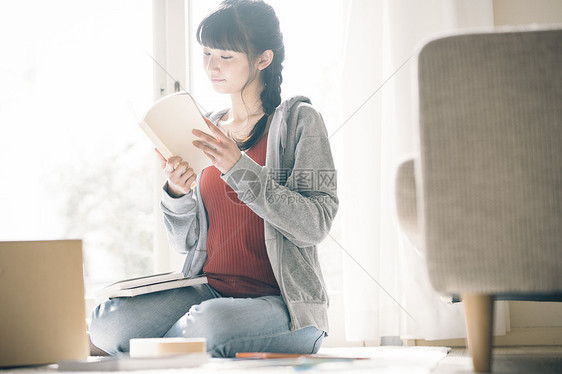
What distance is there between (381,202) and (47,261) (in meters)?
1.04

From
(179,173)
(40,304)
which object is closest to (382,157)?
(179,173)

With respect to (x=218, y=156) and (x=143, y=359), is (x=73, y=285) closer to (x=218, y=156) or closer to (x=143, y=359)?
(x=143, y=359)

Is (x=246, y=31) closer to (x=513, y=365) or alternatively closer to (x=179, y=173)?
(x=179, y=173)

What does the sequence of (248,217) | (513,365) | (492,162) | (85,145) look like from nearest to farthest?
(492,162) < (513,365) < (248,217) < (85,145)

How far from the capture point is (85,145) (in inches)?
83.5

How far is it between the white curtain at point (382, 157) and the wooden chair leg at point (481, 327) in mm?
846

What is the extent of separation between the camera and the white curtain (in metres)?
1.77

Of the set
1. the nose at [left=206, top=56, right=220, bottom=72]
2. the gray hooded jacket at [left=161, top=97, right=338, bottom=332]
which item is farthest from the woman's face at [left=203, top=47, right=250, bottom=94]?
the gray hooded jacket at [left=161, top=97, right=338, bottom=332]

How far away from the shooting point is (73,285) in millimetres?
1123

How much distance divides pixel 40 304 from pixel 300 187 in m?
0.60

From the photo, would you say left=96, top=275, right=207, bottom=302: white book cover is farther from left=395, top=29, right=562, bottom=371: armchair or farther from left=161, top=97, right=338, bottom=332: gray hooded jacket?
left=395, top=29, right=562, bottom=371: armchair

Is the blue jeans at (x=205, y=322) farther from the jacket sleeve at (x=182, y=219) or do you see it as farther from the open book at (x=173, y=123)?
the open book at (x=173, y=123)

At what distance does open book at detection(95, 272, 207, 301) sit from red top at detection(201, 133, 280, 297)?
0.06 metres

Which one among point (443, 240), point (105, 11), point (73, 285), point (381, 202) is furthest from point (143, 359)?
point (105, 11)
